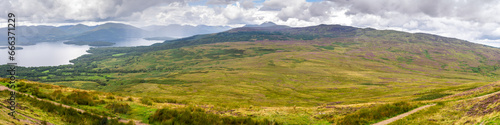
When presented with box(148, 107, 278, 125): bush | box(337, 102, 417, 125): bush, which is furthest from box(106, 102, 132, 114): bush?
box(337, 102, 417, 125): bush

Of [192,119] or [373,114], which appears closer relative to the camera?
[192,119]

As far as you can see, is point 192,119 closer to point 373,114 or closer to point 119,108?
point 119,108

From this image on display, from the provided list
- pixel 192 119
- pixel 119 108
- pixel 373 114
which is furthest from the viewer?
pixel 373 114


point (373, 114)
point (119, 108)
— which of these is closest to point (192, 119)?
point (119, 108)

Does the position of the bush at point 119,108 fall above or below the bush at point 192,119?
above

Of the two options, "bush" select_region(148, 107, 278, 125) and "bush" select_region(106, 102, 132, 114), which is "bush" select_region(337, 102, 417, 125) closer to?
"bush" select_region(148, 107, 278, 125)

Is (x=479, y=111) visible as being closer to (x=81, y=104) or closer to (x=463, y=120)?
(x=463, y=120)

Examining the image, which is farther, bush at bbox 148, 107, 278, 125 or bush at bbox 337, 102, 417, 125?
bush at bbox 337, 102, 417, 125

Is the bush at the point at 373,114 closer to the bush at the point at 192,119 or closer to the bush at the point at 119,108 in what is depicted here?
the bush at the point at 192,119

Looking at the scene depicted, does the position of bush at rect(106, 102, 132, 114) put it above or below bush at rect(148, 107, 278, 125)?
above

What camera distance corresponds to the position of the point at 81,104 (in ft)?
72.9

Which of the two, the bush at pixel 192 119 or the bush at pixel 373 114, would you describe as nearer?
the bush at pixel 192 119

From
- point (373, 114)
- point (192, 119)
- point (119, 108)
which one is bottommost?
point (192, 119)

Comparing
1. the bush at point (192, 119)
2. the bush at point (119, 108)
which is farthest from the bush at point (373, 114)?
the bush at point (119, 108)
